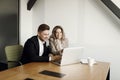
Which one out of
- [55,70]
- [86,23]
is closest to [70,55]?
[55,70]

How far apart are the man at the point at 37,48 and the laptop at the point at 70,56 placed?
26 centimetres

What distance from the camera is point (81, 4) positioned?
147 inches

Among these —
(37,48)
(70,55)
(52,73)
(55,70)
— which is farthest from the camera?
(37,48)

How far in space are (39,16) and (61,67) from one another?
6.45ft

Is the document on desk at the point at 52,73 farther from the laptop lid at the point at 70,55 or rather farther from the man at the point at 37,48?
the man at the point at 37,48

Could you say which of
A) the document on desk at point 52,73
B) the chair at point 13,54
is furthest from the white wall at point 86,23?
the document on desk at point 52,73

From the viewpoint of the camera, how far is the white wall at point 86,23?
11.7 ft

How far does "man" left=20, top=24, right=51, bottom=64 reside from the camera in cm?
271

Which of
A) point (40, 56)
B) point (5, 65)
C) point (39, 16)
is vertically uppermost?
point (39, 16)

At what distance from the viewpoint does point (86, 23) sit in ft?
12.3

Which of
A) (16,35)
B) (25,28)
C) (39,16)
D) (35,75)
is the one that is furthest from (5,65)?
(35,75)

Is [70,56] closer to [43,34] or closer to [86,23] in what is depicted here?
[43,34]

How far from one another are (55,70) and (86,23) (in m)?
1.73

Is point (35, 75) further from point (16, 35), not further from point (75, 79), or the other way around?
point (16, 35)
